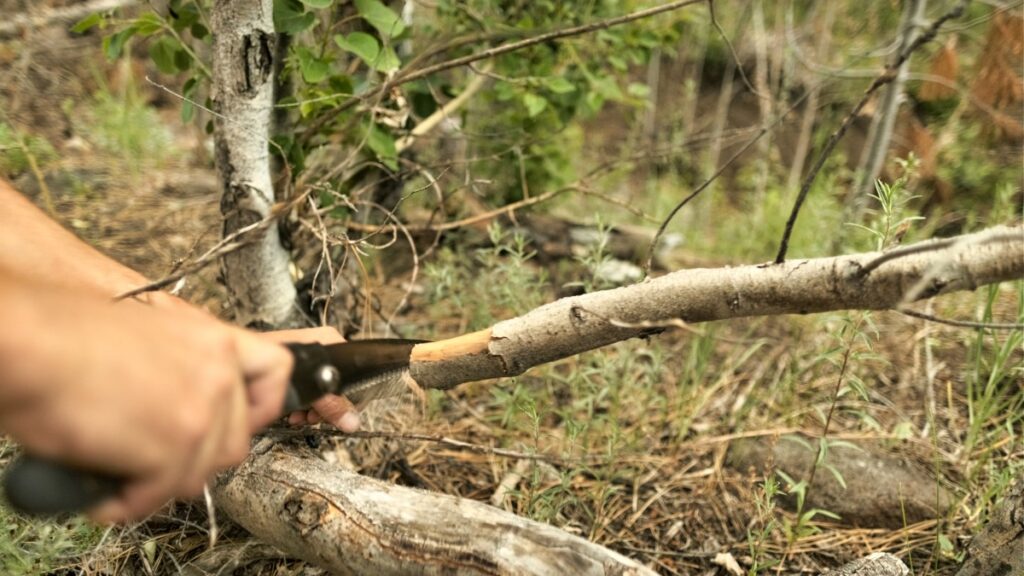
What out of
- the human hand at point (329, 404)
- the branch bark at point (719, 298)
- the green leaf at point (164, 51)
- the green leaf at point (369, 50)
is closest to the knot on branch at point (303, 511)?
the human hand at point (329, 404)

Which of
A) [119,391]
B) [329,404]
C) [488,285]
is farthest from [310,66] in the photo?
[119,391]

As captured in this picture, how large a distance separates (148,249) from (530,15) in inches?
86.7

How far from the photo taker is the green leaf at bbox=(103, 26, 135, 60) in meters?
2.06

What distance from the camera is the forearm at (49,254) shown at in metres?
1.50

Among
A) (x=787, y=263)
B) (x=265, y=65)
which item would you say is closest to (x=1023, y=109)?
(x=787, y=263)

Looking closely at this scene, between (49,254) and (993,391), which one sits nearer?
(49,254)

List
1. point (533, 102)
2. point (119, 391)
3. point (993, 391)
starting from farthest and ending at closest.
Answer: point (533, 102) → point (993, 391) → point (119, 391)

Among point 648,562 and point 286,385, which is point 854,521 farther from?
point 286,385

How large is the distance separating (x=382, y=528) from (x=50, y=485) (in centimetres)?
70

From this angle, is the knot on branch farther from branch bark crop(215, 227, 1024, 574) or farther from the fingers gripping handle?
the fingers gripping handle

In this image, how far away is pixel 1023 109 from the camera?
4406 millimetres

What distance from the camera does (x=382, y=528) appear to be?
149 cm

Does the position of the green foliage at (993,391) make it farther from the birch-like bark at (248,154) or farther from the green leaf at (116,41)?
the green leaf at (116,41)

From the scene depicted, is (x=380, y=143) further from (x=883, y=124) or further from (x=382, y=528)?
(x=883, y=124)
